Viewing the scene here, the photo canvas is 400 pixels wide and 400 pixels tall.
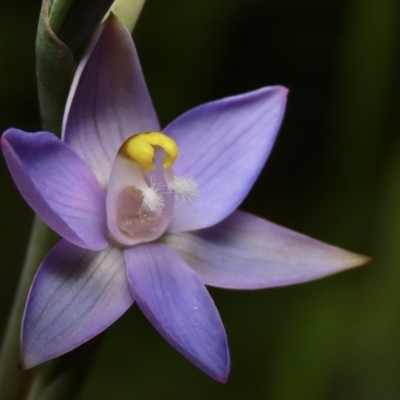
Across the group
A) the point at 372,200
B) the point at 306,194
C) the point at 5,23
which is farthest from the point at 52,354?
the point at 306,194

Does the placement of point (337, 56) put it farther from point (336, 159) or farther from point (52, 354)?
point (52, 354)

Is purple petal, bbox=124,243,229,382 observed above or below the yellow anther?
below

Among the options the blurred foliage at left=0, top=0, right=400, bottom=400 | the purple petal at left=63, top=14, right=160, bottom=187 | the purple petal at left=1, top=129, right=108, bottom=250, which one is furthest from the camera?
the blurred foliage at left=0, top=0, right=400, bottom=400

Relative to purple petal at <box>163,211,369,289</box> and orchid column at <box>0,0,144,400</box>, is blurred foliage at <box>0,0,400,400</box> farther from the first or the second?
orchid column at <box>0,0,144,400</box>

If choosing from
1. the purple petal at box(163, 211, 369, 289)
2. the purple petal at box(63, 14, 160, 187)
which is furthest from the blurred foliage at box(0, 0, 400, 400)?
the purple petal at box(63, 14, 160, 187)

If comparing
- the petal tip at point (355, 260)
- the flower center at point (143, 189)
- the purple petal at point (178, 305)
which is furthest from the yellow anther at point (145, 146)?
the petal tip at point (355, 260)

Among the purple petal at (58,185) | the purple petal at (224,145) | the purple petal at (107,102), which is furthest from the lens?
the purple petal at (224,145)

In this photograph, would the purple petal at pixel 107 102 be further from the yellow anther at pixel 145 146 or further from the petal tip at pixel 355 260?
the petal tip at pixel 355 260
